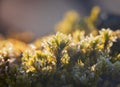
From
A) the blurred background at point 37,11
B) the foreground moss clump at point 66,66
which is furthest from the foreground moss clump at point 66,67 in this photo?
the blurred background at point 37,11

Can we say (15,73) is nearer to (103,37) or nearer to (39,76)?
(39,76)

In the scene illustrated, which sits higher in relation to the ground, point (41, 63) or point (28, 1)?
point (28, 1)

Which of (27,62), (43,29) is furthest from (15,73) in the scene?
(43,29)

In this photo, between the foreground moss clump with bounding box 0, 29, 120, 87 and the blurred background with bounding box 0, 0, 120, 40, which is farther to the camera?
the blurred background with bounding box 0, 0, 120, 40

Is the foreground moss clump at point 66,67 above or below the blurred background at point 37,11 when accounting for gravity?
below

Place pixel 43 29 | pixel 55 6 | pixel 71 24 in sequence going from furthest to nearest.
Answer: pixel 55 6 < pixel 43 29 < pixel 71 24

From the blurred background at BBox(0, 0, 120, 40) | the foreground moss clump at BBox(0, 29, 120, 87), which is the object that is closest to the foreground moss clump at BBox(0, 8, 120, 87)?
the foreground moss clump at BBox(0, 29, 120, 87)

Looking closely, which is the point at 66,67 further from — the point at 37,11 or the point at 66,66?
the point at 37,11

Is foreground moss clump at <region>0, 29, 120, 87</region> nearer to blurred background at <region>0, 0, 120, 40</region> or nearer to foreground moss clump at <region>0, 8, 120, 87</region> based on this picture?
foreground moss clump at <region>0, 8, 120, 87</region>

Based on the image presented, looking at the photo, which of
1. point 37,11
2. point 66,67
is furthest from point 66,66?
point 37,11

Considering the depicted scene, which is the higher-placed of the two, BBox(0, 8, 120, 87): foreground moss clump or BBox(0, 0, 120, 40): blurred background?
BBox(0, 0, 120, 40): blurred background

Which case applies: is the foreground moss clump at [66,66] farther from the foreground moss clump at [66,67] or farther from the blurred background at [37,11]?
the blurred background at [37,11]
